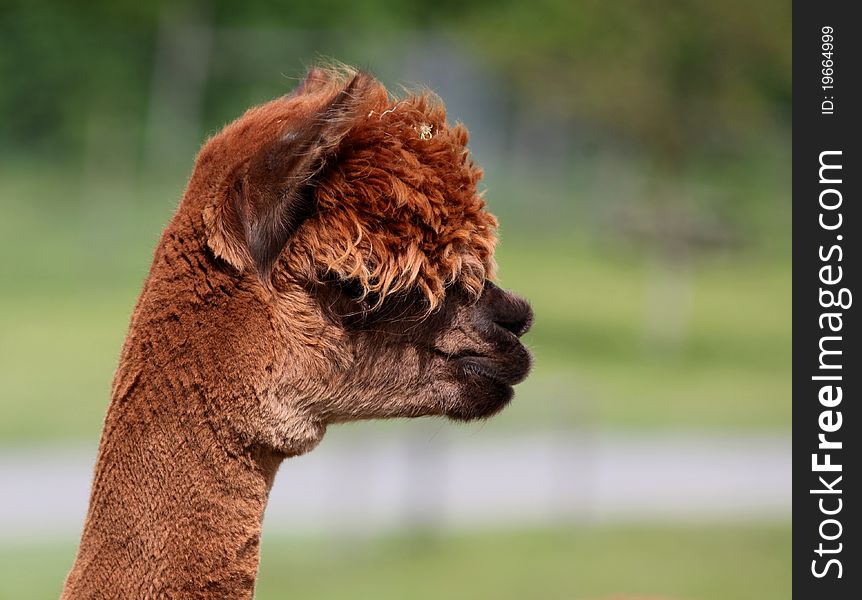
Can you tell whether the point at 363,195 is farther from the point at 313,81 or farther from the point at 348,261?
the point at 313,81

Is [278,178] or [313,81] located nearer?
[278,178]

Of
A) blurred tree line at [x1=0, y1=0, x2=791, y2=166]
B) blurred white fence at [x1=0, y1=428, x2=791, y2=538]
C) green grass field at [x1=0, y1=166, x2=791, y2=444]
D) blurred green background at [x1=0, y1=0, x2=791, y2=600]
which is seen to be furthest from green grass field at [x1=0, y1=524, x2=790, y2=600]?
blurred tree line at [x1=0, y1=0, x2=791, y2=166]

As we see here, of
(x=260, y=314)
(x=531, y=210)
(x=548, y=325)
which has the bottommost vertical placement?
(x=260, y=314)

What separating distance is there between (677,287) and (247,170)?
2091cm

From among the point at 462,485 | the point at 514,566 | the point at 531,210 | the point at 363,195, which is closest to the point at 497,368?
the point at 363,195

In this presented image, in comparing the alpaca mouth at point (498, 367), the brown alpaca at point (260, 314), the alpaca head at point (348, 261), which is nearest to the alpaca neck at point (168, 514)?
the brown alpaca at point (260, 314)

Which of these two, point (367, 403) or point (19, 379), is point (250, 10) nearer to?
point (19, 379)

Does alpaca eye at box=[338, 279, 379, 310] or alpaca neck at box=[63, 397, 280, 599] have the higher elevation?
alpaca eye at box=[338, 279, 379, 310]

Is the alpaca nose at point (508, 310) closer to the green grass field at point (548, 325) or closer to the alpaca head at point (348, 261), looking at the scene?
the alpaca head at point (348, 261)

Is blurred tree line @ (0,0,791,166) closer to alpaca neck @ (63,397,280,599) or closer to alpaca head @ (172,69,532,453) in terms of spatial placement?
alpaca head @ (172,69,532,453)

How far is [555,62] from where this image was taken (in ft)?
65.7

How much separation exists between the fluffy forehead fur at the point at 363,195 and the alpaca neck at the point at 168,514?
15.5 inches

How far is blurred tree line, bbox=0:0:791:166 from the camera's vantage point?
18.0 meters

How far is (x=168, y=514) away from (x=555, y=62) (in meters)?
18.3
